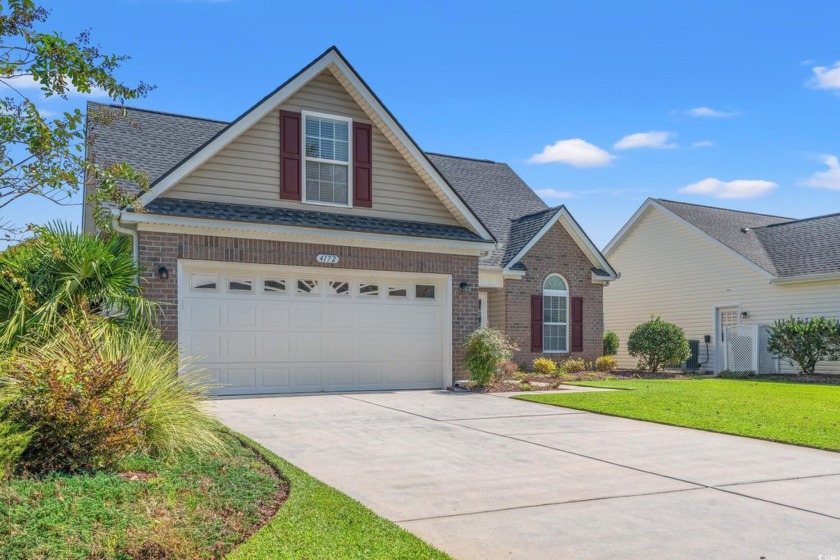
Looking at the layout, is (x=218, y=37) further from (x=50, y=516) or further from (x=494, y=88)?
(x=50, y=516)

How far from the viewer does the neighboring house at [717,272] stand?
23094 millimetres

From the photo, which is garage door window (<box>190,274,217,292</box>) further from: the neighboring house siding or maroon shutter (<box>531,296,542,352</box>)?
maroon shutter (<box>531,296,542,352</box>)

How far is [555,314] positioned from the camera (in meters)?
21.1

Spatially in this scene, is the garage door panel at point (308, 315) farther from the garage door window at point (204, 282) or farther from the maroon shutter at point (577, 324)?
the maroon shutter at point (577, 324)

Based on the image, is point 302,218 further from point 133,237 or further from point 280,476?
point 280,476

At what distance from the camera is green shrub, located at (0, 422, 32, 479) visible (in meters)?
5.42

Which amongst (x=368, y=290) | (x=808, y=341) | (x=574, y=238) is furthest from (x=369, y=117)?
(x=808, y=341)

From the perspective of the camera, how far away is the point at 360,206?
15.0 meters

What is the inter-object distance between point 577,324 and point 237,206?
11.5 metres

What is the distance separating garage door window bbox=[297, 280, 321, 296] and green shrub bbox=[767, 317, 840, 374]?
585 inches

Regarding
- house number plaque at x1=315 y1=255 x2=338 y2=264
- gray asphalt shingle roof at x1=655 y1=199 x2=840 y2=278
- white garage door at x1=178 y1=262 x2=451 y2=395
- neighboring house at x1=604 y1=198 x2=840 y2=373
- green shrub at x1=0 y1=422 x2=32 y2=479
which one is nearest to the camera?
green shrub at x1=0 y1=422 x2=32 y2=479

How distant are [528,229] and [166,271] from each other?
11430mm

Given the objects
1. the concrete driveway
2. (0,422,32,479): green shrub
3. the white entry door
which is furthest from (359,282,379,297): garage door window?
the white entry door

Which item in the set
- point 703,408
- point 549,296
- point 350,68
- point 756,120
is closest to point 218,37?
point 350,68
